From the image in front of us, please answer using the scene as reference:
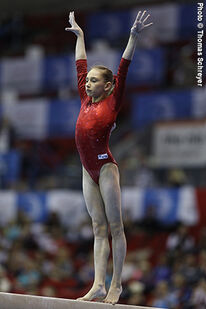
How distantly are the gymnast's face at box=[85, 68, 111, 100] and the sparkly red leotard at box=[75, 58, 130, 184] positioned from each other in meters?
0.08

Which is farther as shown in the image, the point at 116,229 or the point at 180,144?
the point at 180,144

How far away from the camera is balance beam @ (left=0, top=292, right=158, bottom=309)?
4859 millimetres

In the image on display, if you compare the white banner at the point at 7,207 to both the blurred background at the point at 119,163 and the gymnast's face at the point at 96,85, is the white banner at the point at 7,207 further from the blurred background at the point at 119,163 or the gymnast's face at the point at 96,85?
the gymnast's face at the point at 96,85

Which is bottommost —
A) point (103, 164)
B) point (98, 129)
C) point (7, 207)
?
point (7, 207)

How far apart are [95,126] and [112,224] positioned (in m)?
0.83

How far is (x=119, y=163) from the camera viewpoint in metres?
13.6

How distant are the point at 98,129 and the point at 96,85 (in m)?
0.39

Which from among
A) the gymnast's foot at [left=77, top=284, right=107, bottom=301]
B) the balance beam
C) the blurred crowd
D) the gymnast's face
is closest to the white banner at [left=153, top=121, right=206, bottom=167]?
the blurred crowd

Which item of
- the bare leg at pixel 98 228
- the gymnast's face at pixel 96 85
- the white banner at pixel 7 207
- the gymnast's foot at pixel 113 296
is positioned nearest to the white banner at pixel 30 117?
the white banner at pixel 7 207

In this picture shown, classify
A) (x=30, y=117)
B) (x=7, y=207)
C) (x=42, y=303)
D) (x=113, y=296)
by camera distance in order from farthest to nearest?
1. (x=30, y=117)
2. (x=7, y=207)
3. (x=113, y=296)
4. (x=42, y=303)

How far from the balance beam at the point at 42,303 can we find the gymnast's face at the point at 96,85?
174 centimetres

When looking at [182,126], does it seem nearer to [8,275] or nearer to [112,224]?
[8,275]

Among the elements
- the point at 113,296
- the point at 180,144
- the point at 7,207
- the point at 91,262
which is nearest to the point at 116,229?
the point at 113,296

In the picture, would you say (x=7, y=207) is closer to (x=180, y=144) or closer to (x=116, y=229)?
(x=180, y=144)
